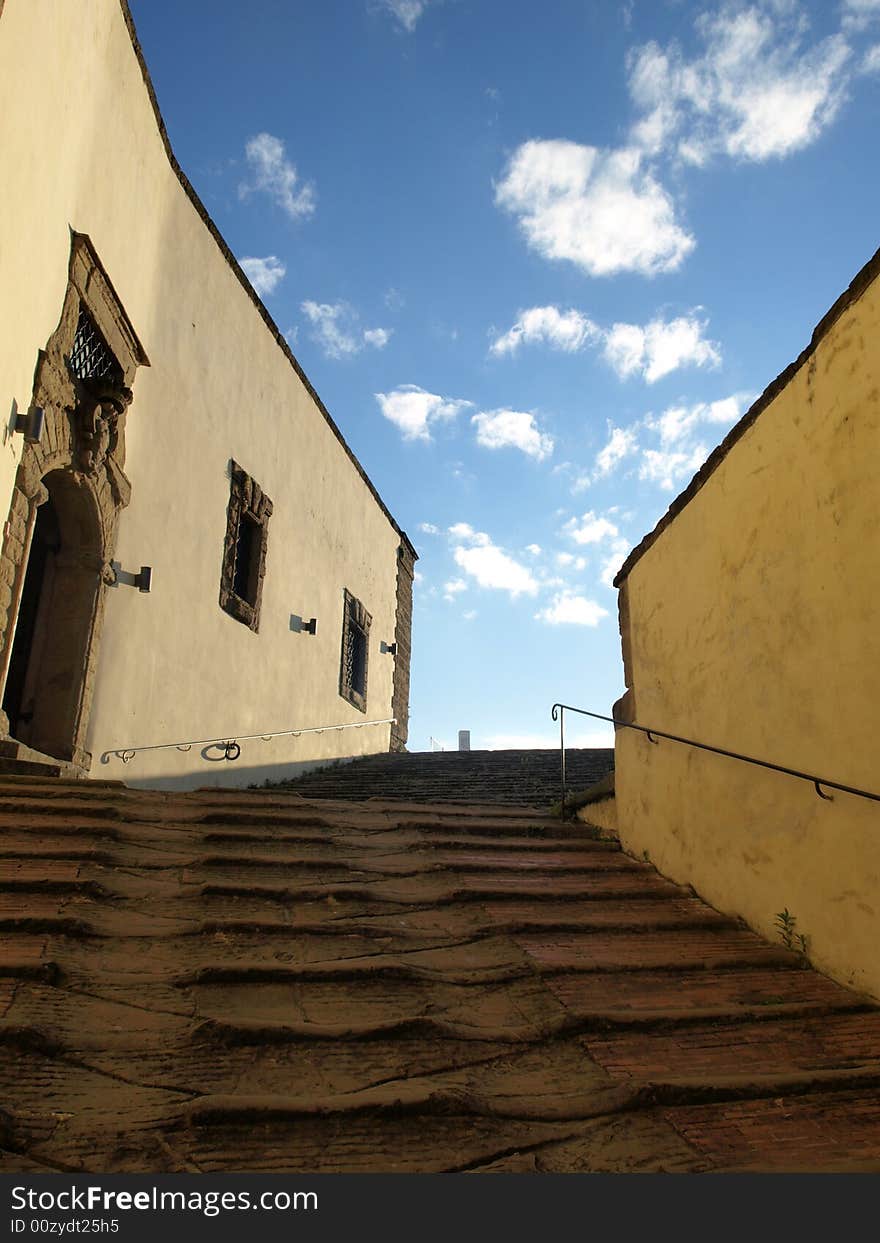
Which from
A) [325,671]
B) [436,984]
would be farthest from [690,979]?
[325,671]

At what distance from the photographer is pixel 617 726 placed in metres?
5.94

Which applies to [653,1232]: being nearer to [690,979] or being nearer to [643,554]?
[690,979]

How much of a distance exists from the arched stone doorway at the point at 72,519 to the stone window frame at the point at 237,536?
2.15m

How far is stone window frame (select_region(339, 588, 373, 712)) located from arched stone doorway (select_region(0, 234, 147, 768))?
6429mm

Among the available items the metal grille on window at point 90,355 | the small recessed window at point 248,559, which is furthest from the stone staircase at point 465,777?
the metal grille on window at point 90,355

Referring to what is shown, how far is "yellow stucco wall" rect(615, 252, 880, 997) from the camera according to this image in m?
3.48

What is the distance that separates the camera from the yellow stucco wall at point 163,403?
20.3ft

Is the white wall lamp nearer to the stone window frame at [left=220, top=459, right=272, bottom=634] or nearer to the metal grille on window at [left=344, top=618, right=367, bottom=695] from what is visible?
the stone window frame at [left=220, top=459, right=272, bottom=634]

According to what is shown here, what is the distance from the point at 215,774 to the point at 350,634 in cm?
533

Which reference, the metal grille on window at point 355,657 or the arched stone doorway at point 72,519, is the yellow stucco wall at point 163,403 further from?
the metal grille on window at point 355,657

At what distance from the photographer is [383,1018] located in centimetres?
306

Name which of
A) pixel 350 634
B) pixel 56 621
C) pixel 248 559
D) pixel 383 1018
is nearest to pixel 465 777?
pixel 248 559

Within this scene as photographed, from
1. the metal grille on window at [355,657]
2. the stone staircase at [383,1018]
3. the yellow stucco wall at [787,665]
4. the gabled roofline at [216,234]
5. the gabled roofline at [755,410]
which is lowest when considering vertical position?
the stone staircase at [383,1018]

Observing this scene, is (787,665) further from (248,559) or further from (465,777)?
(248,559)
